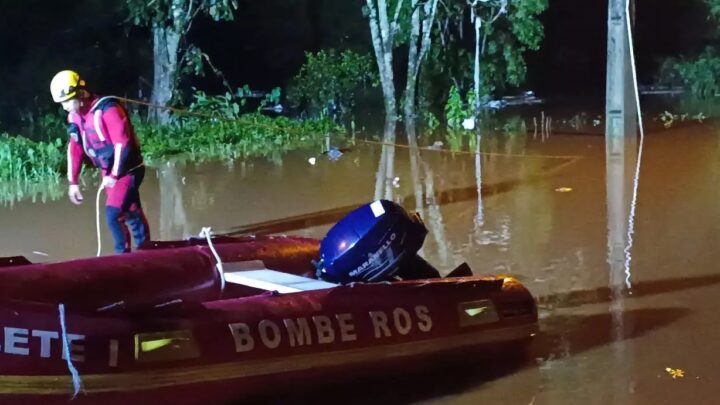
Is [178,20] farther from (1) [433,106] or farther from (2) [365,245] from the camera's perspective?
(2) [365,245]

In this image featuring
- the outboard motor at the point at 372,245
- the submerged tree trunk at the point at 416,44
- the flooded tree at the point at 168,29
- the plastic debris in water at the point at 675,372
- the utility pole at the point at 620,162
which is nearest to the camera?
the plastic debris in water at the point at 675,372

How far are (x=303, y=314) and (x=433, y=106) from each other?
59.1 feet

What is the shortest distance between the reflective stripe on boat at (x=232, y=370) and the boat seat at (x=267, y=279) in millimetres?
427

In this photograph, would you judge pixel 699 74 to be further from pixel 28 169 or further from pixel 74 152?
pixel 74 152

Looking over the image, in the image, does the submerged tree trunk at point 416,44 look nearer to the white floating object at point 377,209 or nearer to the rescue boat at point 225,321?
the rescue boat at point 225,321

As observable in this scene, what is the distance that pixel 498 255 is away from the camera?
7.68 metres

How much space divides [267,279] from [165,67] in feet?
48.5

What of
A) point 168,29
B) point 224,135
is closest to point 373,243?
point 224,135

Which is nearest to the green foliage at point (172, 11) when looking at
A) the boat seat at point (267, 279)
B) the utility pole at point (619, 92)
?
the utility pole at point (619, 92)

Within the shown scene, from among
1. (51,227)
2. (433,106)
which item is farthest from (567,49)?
(51,227)

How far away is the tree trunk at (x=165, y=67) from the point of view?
19281 mm

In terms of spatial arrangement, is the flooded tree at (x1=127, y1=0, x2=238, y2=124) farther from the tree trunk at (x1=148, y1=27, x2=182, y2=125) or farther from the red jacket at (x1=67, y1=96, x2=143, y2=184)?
the red jacket at (x1=67, y1=96, x2=143, y2=184)

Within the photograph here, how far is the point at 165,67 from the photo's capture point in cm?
1952

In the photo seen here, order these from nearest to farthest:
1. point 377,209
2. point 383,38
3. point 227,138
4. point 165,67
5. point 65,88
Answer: point 377,209, point 65,88, point 227,138, point 165,67, point 383,38
